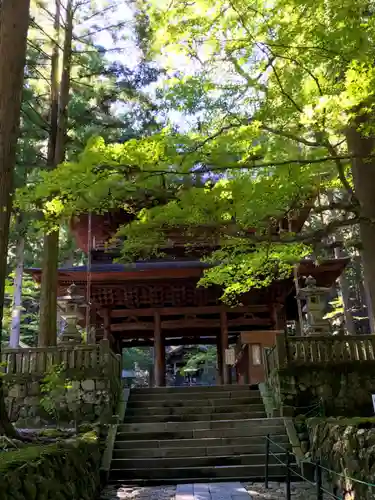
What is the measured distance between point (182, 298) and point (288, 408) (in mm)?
6668

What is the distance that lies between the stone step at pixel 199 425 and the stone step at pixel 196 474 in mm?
1484

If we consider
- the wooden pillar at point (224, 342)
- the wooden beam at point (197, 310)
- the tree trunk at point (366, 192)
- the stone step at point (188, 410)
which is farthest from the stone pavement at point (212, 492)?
the wooden beam at point (197, 310)

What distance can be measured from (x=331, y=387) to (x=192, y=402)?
3448 millimetres

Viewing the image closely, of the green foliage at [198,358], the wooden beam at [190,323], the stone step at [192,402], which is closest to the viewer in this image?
Answer: the stone step at [192,402]

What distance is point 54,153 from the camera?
43.5ft

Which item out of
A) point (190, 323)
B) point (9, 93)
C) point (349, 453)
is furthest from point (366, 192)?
point (190, 323)

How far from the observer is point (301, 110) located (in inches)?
261

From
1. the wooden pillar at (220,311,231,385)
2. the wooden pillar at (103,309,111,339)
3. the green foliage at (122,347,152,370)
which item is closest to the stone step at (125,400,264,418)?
the wooden pillar at (220,311,231,385)

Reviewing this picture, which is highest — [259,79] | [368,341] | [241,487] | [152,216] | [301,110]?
[259,79]

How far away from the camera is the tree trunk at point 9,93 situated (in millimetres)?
6445

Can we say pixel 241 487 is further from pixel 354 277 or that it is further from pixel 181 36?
pixel 354 277

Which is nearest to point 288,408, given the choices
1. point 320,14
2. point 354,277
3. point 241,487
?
point 241,487

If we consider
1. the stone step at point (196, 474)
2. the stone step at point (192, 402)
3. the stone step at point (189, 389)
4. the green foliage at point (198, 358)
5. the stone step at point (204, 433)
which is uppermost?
the green foliage at point (198, 358)

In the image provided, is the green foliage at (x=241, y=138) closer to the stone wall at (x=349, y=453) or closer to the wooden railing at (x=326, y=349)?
the stone wall at (x=349, y=453)
